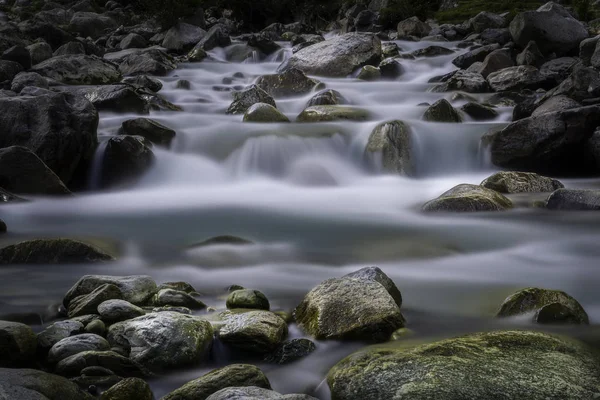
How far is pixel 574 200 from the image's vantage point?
7418mm

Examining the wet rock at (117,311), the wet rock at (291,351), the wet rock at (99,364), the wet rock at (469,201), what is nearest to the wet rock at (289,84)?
the wet rock at (469,201)

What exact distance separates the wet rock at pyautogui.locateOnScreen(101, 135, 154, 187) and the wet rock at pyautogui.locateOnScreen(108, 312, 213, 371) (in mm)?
6063

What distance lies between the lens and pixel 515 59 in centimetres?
1716

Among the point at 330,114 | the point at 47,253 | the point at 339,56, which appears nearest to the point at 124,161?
the point at 330,114

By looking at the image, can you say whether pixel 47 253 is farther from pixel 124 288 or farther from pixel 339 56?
pixel 339 56

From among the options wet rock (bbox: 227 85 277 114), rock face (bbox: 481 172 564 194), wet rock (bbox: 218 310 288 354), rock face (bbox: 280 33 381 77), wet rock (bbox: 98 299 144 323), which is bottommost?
wet rock (bbox: 218 310 288 354)

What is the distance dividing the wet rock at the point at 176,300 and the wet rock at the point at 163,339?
2.07 ft

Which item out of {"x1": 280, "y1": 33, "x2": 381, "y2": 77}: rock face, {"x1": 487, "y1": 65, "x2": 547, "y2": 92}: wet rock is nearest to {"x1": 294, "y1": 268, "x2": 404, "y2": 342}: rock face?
{"x1": 487, "y1": 65, "x2": 547, "y2": 92}: wet rock

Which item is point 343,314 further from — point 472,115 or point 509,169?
point 472,115

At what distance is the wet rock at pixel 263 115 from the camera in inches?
474

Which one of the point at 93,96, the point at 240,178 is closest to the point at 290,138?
the point at 240,178

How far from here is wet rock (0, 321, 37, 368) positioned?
343 centimetres

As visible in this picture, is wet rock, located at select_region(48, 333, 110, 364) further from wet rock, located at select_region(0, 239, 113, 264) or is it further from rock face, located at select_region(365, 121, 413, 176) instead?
rock face, located at select_region(365, 121, 413, 176)

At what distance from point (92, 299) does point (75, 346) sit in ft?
2.24
